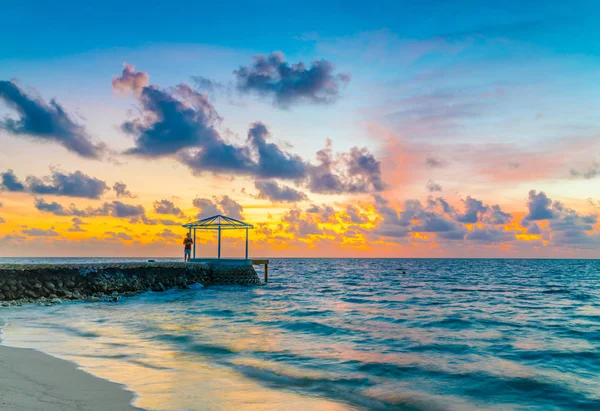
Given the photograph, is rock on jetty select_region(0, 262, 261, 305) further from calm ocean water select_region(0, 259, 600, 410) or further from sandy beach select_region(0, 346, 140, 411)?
sandy beach select_region(0, 346, 140, 411)

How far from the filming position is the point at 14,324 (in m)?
19.4

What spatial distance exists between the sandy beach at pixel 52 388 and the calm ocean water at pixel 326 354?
585 millimetres

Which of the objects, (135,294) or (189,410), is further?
(135,294)

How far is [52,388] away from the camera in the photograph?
930 centimetres

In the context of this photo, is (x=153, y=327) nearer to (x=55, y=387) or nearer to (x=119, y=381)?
(x=119, y=381)

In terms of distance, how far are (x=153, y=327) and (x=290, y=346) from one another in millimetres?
7035

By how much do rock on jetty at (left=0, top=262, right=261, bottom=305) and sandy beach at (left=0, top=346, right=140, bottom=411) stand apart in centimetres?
1849

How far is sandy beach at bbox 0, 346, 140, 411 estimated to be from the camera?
8.00 meters

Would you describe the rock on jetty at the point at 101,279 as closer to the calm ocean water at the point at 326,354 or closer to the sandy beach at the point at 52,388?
the calm ocean water at the point at 326,354

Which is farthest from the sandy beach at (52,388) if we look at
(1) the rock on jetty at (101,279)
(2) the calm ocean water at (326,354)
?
(1) the rock on jetty at (101,279)

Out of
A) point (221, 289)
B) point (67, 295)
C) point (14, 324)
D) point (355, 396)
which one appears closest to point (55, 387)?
point (355, 396)

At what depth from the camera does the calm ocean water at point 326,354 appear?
11.2 metres

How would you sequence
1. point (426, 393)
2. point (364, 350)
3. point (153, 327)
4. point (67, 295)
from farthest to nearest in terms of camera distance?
point (67, 295) → point (153, 327) → point (364, 350) → point (426, 393)

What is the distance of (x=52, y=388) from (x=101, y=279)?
28.1m
